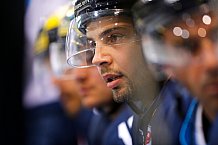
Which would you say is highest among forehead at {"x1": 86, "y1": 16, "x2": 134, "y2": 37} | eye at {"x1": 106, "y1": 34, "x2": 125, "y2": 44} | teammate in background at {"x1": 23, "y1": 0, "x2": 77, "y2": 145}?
forehead at {"x1": 86, "y1": 16, "x2": 134, "y2": 37}

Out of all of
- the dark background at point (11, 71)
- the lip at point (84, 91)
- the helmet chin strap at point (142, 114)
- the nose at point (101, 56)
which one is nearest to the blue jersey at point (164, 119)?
the helmet chin strap at point (142, 114)

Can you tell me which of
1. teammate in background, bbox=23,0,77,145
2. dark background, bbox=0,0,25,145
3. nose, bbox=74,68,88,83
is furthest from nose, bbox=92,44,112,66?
teammate in background, bbox=23,0,77,145

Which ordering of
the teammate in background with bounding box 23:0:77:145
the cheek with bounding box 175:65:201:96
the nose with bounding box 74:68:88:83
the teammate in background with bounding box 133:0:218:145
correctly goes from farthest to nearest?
1. the teammate in background with bounding box 23:0:77:145
2. the nose with bounding box 74:68:88:83
3. the cheek with bounding box 175:65:201:96
4. the teammate in background with bounding box 133:0:218:145

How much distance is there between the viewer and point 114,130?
1.56 meters

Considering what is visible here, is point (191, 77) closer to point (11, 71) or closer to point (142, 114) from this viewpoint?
point (142, 114)

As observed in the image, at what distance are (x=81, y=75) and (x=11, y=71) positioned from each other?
0.46m

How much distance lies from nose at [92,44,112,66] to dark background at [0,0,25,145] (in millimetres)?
1043

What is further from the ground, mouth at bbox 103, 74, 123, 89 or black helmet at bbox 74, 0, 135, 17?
black helmet at bbox 74, 0, 135, 17

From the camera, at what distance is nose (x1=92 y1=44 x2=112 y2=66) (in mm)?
1254

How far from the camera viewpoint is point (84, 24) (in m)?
1.31

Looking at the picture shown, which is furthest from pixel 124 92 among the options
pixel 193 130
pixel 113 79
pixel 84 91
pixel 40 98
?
pixel 40 98

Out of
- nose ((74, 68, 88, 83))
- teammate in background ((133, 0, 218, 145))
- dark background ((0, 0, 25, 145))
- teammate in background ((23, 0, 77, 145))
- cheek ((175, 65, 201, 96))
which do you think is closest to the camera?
teammate in background ((133, 0, 218, 145))

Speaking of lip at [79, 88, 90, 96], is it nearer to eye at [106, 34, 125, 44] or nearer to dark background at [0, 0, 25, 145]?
dark background at [0, 0, 25, 145]

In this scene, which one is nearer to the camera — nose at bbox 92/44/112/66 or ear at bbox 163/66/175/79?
nose at bbox 92/44/112/66
